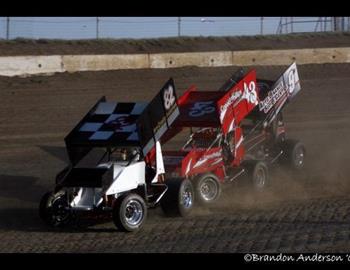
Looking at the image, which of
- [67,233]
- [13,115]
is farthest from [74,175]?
[13,115]

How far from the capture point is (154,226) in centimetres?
1003

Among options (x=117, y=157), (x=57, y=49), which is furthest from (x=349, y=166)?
(x=57, y=49)

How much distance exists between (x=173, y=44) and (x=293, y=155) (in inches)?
640

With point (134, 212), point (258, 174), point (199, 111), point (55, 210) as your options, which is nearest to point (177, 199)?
point (134, 212)

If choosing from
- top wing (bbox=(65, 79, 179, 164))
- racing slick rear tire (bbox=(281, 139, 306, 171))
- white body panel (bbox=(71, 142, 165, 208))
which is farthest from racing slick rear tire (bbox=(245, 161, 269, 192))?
white body panel (bbox=(71, 142, 165, 208))

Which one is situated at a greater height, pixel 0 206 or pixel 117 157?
pixel 117 157

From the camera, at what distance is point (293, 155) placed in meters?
13.9

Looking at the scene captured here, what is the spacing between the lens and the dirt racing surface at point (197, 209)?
8.98m

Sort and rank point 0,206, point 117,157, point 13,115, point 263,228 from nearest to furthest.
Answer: point 263,228 → point 117,157 → point 0,206 → point 13,115

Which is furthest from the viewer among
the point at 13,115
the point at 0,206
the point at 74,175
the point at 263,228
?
the point at 13,115

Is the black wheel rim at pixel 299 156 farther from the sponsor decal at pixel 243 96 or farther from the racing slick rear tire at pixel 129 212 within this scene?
the racing slick rear tire at pixel 129 212
